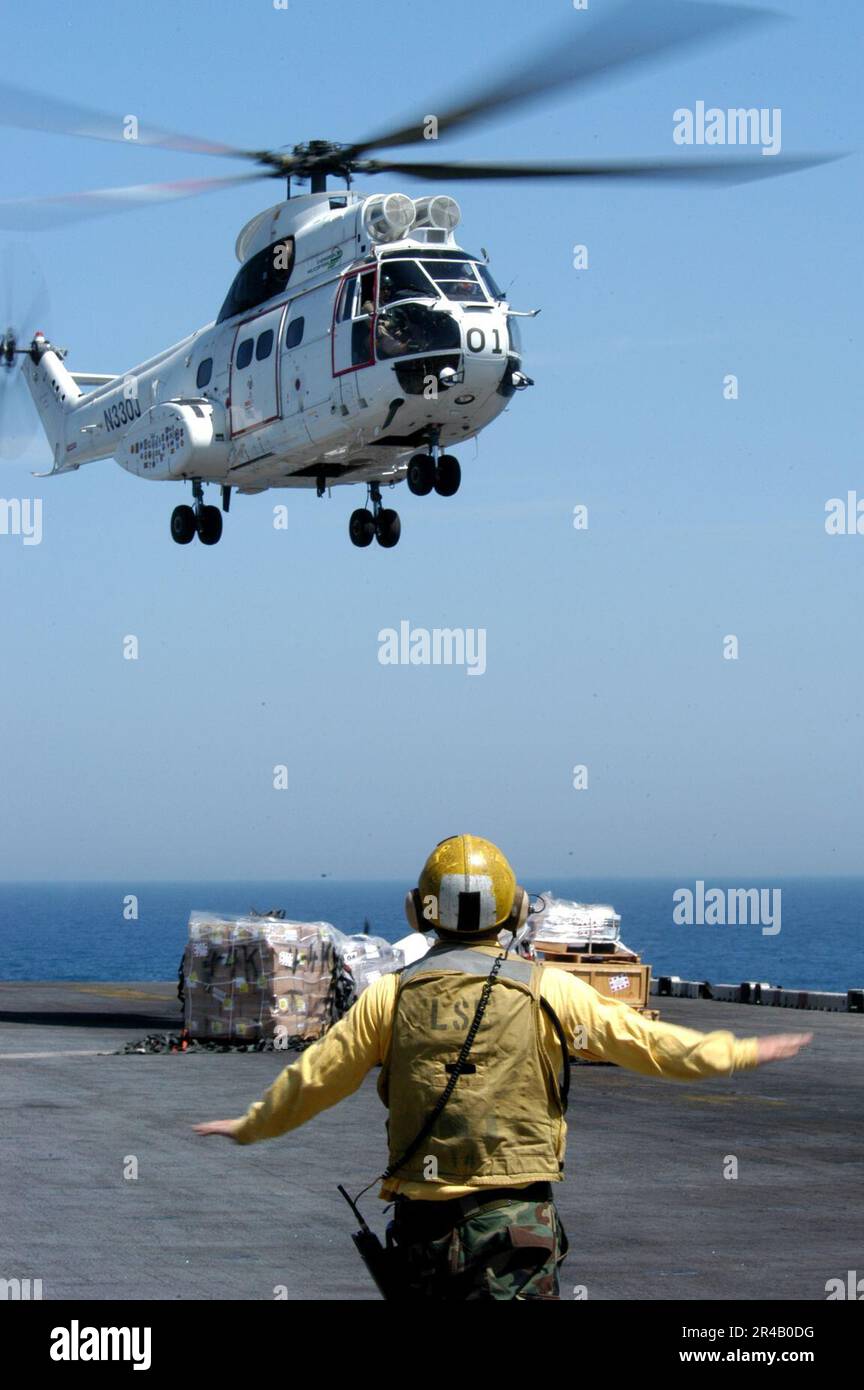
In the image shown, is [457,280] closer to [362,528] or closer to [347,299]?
[347,299]

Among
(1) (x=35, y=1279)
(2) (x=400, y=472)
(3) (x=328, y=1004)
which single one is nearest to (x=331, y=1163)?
(1) (x=35, y=1279)

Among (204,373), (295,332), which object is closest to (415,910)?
(295,332)

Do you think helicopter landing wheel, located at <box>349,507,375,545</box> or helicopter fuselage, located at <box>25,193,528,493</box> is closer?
helicopter fuselage, located at <box>25,193,528,493</box>

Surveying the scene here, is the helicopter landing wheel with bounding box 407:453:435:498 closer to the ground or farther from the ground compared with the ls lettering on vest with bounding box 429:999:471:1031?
farther from the ground

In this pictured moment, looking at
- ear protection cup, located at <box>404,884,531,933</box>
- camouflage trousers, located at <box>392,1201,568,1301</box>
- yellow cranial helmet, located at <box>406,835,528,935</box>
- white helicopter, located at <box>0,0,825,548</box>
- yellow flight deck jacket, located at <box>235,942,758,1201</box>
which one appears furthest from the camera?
white helicopter, located at <box>0,0,825,548</box>

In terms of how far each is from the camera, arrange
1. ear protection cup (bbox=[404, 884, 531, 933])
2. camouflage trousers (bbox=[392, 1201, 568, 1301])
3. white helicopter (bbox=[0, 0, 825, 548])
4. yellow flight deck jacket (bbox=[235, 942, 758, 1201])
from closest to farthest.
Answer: camouflage trousers (bbox=[392, 1201, 568, 1301]) → yellow flight deck jacket (bbox=[235, 942, 758, 1201]) → ear protection cup (bbox=[404, 884, 531, 933]) → white helicopter (bbox=[0, 0, 825, 548])

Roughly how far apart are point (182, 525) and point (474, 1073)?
24.0m

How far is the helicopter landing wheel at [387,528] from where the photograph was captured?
26781mm

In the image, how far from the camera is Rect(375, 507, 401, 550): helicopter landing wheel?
26.8 metres

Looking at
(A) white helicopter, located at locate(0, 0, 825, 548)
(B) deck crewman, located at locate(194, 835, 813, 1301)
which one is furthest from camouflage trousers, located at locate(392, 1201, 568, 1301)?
(A) white helicopter, located at locate(0, 0, 825, 548)

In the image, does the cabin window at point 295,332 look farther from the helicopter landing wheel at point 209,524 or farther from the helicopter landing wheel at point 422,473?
the helicopter landing wheel at point 209,524

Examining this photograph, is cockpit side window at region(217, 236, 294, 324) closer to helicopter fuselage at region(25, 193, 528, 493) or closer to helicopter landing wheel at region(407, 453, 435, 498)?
helicopter fuselage at region(25, 193, 528, 493)

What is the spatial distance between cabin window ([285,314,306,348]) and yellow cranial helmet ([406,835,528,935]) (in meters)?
19.9

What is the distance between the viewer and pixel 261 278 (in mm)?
26328
